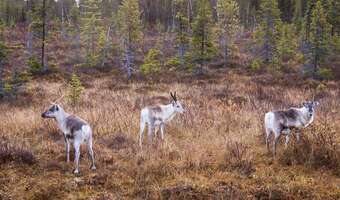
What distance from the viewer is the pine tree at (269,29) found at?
38062 mm

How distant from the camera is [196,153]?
28.0ft

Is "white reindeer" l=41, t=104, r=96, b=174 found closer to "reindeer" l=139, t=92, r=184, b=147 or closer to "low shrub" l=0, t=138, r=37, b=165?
"low shrub" l=0, t=138, r=37, b=165

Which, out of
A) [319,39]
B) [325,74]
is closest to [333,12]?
[319,39]

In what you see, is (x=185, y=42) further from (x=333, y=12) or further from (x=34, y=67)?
(x=333, y=12)

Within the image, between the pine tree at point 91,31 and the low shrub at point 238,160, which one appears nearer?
the low shrub at point 238,160

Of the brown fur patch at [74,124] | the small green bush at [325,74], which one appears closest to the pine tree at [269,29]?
the small green bush at [325,74]

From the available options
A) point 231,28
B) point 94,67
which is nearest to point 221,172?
point 94,67

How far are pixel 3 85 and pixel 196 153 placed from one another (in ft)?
47.6

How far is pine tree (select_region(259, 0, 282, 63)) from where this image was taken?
3806 centimetres

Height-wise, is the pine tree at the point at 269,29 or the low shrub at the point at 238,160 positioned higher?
the pine tree at the point at 269,29

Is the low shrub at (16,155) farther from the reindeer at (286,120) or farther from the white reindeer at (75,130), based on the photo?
the reindeer at (286,120)

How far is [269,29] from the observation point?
37750 mm

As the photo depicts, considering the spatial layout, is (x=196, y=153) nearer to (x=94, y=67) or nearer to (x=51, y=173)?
(x=51, y=173)

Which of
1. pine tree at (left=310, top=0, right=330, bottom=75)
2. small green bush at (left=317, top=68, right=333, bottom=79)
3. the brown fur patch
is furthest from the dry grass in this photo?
pine tree at (left=310, top=0, right=330, bottom=75)
